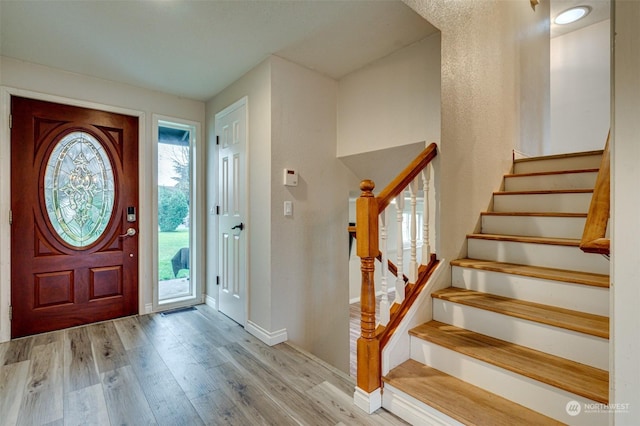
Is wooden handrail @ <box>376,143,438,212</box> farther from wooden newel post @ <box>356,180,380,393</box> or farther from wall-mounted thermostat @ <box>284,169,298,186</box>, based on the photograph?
wall-mounted thermostat @ <box>284,169,298,186</box>

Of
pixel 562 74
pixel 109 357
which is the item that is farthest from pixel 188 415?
pixel 562 74

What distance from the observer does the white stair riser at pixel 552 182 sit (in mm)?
2201

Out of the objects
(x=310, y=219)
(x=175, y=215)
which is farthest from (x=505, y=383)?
(x=175, y=215)

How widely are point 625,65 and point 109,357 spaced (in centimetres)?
316

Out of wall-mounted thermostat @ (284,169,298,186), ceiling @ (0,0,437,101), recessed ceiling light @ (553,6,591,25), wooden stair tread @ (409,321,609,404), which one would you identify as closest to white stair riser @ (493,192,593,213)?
wooden stair tread @ (409,321,609,404)

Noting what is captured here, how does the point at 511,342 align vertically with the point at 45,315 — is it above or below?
above

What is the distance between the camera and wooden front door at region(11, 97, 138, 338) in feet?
8.38

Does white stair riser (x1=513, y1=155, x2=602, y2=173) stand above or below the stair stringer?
above

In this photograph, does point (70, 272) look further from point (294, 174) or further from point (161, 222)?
point (294, 174)

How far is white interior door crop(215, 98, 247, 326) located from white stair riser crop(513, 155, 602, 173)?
2.52 meters

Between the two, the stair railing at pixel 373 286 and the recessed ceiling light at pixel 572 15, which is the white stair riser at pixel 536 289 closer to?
the stair railing at pixel 373 286

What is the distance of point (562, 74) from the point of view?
399 cm

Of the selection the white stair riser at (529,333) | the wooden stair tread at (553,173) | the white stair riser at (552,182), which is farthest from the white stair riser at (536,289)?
the wooden stair tread at (553,173)

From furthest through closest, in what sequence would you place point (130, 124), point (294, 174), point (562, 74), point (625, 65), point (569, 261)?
point (562, 74) < point (130, 124) < point (294, 174) < point (569, 261) < point (625, 65)
